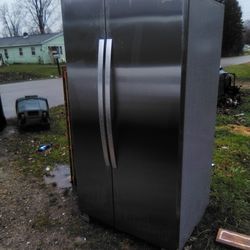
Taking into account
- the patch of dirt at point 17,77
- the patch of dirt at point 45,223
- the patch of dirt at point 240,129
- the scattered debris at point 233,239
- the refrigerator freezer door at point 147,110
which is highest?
the refrigerator freezer door at point 147,110

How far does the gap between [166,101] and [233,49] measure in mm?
36891

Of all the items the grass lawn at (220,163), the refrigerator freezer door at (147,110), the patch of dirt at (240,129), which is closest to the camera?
→ the refrigerator freezer door at (147,110)

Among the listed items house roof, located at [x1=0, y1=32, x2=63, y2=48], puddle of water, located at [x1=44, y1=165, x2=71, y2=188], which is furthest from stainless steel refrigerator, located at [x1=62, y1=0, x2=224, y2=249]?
house roof, located at [x1=0, y1=32, x2=63, y2=48]

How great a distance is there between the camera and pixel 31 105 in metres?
5.95

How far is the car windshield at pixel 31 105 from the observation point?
19.4 ft

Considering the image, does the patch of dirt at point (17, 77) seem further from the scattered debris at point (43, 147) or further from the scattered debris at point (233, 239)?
the scattered debris at point (233, 239)

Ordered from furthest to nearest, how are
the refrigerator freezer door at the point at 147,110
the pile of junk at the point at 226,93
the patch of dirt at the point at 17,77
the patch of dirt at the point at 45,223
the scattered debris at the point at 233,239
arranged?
the patch of dirt at the point at 17,77
the pile of junk at the point at 226,93
the patch of dirt at the point at 45,223
the scattered debris at the point at 233,239
the refrigerator freezer door at the point at 147,110

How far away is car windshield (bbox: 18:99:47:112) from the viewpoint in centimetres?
590

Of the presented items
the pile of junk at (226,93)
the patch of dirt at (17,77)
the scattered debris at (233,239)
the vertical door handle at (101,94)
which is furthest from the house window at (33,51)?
the scattered debris at (233,239)

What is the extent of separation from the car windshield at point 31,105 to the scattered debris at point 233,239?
4339 millimetres

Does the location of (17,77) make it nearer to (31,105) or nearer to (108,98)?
(31,105)

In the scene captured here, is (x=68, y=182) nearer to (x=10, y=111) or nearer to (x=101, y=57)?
(x=101, y=57)

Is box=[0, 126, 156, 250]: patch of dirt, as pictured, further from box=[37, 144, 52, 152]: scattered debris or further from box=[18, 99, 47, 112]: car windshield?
box=[18, 99, 47, 112]: car windshield

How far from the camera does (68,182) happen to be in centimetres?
378
